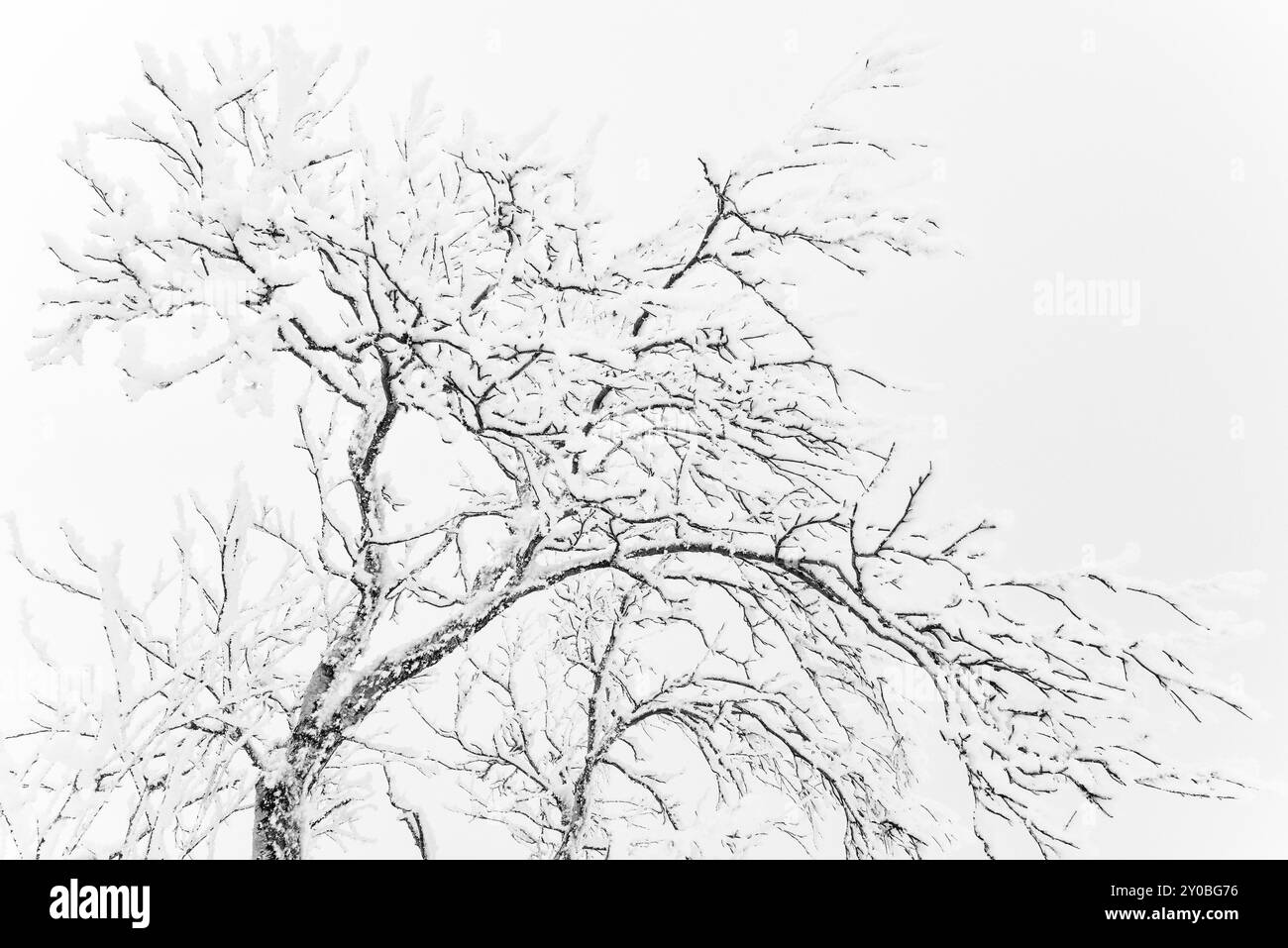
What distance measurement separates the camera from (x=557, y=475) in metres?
3.02

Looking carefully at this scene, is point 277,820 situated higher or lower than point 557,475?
lower

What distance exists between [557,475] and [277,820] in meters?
2.19

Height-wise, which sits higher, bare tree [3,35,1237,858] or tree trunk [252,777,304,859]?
bare tree [3,35,1237,858]

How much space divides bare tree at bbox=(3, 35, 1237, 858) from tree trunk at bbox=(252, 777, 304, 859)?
2cm

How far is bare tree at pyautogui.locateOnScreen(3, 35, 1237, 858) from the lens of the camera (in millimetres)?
2469

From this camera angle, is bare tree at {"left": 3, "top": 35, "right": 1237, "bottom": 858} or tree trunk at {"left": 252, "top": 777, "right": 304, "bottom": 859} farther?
tree trunk at {"left": 252, "top": 777, "right": 304, "bottom": 859}

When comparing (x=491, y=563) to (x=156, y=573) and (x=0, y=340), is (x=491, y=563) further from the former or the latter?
(x=0, y=340)

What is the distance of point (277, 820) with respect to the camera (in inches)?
141

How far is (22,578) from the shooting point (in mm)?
3998

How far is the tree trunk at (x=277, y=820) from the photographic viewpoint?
3.58 meters

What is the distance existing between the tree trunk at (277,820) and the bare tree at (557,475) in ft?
0.05

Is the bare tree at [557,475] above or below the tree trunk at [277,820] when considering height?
above

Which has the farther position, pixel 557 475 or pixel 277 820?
pixel 277 820

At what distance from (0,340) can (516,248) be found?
20962 cm
